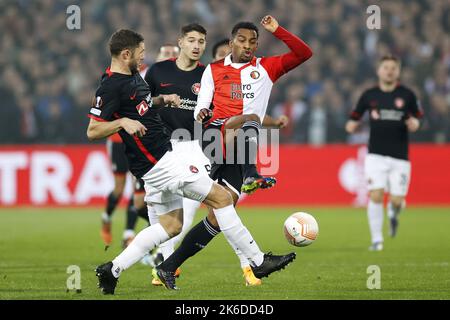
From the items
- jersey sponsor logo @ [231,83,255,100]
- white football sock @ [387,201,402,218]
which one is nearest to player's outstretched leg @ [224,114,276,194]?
jersey sponsor logo @ [231,83,255,100]

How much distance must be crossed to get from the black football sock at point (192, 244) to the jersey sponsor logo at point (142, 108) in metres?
1.30

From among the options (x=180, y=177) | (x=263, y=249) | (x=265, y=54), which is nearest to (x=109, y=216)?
(x=263, y=249)

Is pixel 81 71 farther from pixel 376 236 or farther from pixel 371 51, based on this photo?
pixel 376 236

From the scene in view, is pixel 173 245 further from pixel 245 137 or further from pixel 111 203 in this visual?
pixel 111 203

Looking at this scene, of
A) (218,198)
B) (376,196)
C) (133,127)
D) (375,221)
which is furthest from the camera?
(376,196)

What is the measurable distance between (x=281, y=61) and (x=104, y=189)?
10926mm

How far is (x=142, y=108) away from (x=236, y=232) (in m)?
1.32

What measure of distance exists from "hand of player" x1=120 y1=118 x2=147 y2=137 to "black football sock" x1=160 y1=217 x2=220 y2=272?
1396mm

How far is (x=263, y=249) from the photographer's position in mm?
11695

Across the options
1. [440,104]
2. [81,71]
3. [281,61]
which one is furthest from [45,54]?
[281,61]

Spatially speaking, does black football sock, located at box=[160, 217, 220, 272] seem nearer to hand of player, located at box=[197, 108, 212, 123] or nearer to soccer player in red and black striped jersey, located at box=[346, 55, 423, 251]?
hand of player, located at box=[197, 108, 212, 123]

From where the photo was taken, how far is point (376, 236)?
1205 centimetres

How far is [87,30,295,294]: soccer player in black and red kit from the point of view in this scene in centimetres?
713

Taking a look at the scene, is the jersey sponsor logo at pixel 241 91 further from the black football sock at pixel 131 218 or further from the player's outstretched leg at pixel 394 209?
the player's outstretched leg at pixel 394 209
